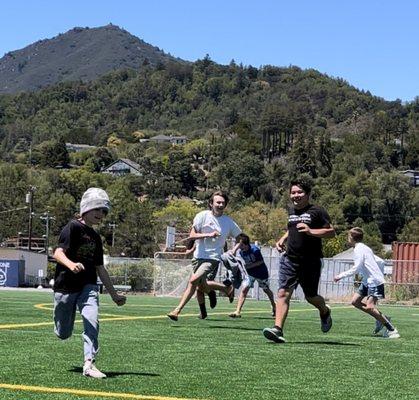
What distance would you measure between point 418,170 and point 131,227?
9476 centimetres

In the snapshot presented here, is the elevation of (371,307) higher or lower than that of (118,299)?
lower

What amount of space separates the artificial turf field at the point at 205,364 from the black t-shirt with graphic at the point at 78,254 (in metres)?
0.68

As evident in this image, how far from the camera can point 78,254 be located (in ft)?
27.0

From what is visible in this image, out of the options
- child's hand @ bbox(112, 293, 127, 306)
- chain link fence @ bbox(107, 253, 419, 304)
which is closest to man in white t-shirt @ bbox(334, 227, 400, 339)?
child's hand @ bbox(112, 293, 127, 306)

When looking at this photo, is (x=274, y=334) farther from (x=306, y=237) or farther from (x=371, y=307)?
(x=371, y=307)

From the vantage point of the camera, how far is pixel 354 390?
24.2 ft

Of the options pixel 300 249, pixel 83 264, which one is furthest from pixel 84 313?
pixel 300 249

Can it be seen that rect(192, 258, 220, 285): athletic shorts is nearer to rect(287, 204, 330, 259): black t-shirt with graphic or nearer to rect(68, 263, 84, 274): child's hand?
rect(287, 204, 330, 259): black t-shirt with graphic

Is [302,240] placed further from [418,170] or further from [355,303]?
[418,170]

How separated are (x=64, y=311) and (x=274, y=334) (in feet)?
11.0

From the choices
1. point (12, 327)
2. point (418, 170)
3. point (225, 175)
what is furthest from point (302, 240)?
point (418, 170)

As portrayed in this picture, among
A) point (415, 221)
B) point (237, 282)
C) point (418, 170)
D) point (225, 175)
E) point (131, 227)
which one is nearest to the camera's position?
point (237, 282)

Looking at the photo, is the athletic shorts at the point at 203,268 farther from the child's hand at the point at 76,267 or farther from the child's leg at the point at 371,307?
the child's hand at the point at 76,267

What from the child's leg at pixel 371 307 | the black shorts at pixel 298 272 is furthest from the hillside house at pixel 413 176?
the black shorts at pixel 298 272
